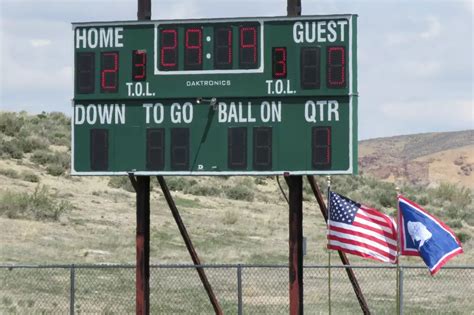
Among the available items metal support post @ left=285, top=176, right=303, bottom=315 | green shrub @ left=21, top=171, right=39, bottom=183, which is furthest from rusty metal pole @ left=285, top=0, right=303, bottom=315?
green shrub @ left=21, top=171, right=39, bottom=183

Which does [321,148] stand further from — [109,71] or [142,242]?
[142,242]

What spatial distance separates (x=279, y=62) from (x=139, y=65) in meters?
2.19

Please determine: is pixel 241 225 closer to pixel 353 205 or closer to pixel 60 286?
pixel 60 286

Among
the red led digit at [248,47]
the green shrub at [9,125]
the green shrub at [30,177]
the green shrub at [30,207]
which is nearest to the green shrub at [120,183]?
the green shrub at [30,177]

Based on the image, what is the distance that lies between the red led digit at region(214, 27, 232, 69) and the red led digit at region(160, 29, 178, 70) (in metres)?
0.64

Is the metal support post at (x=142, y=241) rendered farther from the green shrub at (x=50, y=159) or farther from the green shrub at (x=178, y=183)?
the green shrub at (x=50, y=159)

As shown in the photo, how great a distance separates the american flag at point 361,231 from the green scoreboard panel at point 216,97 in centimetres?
135

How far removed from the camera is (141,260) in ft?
71.4

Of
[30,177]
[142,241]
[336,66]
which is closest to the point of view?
[336,66]

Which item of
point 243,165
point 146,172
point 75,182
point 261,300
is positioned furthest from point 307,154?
point 75,182

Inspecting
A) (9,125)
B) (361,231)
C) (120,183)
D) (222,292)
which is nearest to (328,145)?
(361,231)

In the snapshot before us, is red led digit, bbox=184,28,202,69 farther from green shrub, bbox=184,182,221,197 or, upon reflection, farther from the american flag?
green shrub, bbox=184,182,221,197

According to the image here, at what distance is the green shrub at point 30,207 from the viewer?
41.8m

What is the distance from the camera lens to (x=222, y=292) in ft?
100
